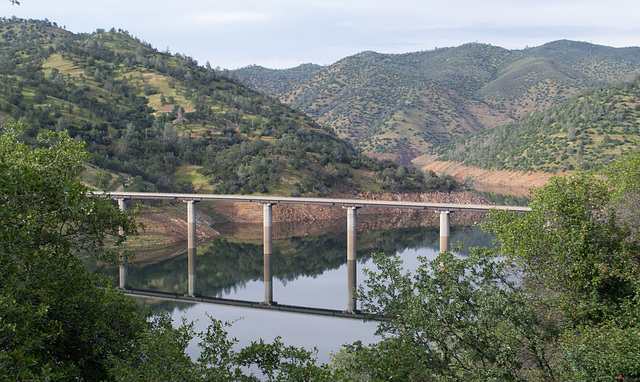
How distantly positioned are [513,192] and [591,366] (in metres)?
116

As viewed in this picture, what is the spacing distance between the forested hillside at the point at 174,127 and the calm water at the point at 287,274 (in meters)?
16.4

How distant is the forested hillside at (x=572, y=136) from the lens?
128m

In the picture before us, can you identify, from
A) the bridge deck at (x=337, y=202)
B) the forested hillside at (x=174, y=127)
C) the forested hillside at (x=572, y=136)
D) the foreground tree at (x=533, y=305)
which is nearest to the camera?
the foreground tree at (x=533, y=305)

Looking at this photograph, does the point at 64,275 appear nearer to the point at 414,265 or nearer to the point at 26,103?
the point at 414,265

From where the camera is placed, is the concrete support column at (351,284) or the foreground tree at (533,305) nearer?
the foreground tree at (533,305)

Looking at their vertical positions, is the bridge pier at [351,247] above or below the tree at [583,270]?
below

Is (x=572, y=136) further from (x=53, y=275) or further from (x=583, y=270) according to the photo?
(x=53, y=275)

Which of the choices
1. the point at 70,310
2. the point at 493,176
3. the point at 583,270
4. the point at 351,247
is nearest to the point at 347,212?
the point at 351,247

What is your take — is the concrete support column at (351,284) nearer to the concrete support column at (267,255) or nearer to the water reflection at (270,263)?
the water reflection at (270,263)

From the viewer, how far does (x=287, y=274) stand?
185ft

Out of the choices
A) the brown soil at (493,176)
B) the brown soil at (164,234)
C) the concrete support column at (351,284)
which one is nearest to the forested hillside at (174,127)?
the brown soil at (164,234)

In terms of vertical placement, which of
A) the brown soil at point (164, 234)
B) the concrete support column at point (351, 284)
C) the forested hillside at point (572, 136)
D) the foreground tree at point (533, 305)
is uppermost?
the forested hillside at point (572, 136)

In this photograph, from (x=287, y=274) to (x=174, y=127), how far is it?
7249 centimetres

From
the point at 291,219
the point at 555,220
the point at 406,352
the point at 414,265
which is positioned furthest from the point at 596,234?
the point at 291,219
